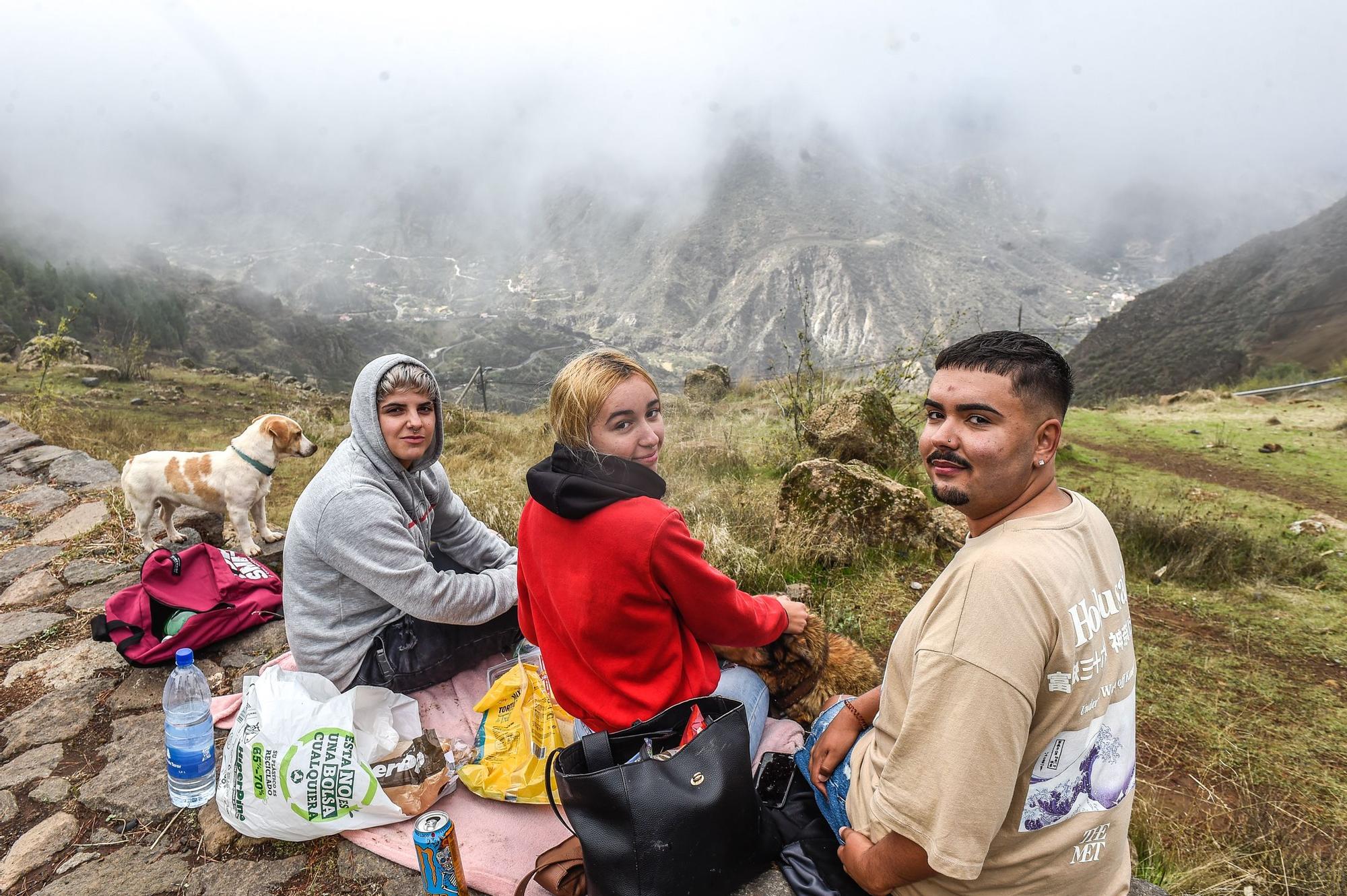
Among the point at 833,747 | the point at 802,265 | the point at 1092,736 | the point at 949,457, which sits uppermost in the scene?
the point at 802,265

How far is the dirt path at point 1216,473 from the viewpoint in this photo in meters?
6.29

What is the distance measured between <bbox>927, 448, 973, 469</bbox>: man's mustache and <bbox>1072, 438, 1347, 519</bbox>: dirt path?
22.9 feet

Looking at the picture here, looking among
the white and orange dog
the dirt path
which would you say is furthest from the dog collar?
the dirt path

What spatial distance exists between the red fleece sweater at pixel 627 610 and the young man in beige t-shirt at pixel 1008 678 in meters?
0.61

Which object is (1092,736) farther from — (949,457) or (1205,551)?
(1205,551)

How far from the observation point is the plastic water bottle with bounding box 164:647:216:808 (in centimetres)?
249

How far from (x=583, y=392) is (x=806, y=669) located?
1.53 meters

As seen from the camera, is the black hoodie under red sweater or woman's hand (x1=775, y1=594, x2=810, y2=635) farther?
woman's hand (x1=775, y1=594, x2=810, y2=635)

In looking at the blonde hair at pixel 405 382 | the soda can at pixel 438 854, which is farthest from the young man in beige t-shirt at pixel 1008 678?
the blonde hair at pixel 405 382

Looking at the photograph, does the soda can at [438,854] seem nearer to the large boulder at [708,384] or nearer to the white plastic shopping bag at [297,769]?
the white plastic shopping bag at [297,769]

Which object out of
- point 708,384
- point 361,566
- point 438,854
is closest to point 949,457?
point 438,854

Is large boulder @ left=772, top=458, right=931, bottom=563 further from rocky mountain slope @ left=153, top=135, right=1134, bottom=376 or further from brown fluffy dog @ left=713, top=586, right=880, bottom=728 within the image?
rocky mountain slope @ left=153, top=135, right=1134, bottom=376

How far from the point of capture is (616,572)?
1872 millimetres

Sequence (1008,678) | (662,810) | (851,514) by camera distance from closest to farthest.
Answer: (1008,678) < (662,810) < (851,514)
